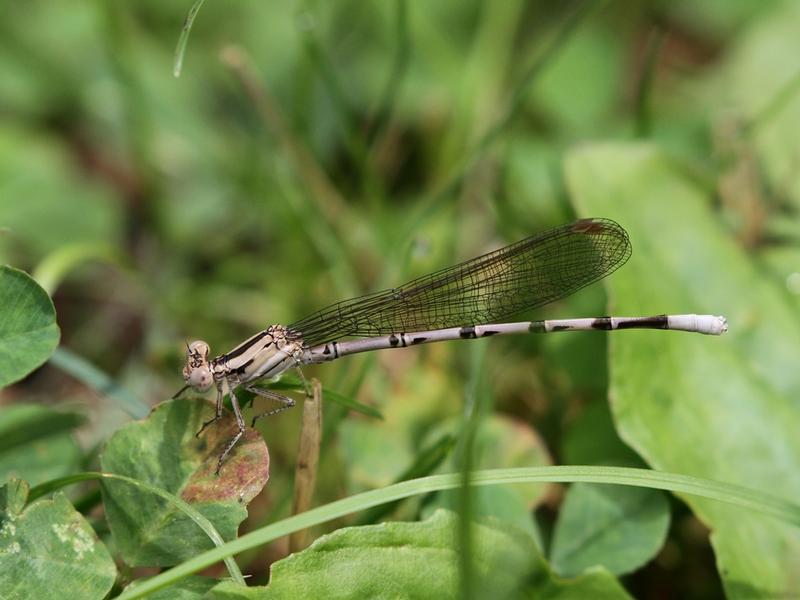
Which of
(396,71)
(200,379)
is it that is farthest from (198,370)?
(396,71)

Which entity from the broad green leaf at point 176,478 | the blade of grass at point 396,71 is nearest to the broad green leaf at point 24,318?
the broad green leaf at point 176,478

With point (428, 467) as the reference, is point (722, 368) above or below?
above

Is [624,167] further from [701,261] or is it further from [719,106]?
[719,106]

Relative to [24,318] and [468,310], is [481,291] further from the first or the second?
[24,318]

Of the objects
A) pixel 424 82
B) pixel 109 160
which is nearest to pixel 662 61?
pixel 424 82

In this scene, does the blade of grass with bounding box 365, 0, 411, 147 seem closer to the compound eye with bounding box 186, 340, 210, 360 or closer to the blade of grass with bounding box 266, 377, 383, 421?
the compound eye with bounding box 186, 340, 210, 360

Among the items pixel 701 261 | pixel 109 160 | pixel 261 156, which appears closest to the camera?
pixel 701 261

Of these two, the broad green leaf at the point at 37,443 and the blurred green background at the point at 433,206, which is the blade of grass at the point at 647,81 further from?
the broad green leaf at the point at 37,443
